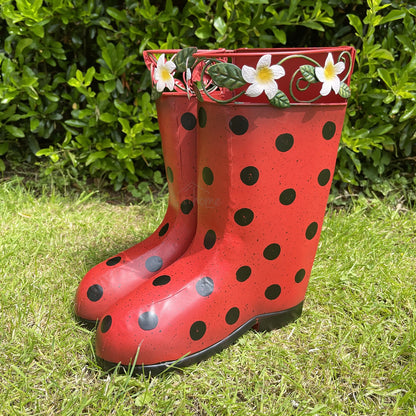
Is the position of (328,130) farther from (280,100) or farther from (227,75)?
(227,75)

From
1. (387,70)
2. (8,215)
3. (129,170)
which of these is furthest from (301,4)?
(8,215)

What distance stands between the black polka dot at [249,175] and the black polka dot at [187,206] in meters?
0.26

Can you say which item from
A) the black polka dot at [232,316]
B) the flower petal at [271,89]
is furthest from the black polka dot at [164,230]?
the flower petal at [271,89]

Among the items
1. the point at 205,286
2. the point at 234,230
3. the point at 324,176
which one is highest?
the point at 324,176

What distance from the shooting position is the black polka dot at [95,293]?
48.8 inches

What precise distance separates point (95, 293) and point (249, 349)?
1.48 feet

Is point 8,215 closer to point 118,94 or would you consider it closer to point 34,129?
point 34,129

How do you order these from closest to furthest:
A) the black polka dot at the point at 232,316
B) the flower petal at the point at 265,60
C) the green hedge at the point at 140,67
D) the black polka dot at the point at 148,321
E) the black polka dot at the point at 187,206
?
the flower petal at the point at 265,60
the black polka dot at the point at 148,321
the black polka dot at the point at 232,316
the black polka dot at the point at 187,206
the green hedge at the point at 140,67

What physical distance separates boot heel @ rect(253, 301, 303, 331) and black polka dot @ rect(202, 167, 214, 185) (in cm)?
42

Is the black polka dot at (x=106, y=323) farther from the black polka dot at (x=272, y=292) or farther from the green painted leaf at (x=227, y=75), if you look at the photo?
the green painted leaf at (x=227, y=75)

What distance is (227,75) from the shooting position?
98cm

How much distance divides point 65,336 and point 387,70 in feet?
5.39

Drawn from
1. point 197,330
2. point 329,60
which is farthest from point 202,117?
point 197,330

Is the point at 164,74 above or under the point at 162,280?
above
